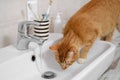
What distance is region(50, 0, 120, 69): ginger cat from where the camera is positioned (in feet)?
2.80

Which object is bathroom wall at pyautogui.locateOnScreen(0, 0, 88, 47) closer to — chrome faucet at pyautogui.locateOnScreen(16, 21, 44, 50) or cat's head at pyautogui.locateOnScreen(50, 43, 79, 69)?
chrome faucet at pyautogui.locateOnScreen(16, 21, 44, 50)

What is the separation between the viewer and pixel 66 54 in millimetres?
837

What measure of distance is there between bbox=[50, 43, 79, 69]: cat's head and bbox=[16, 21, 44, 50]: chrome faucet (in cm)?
9

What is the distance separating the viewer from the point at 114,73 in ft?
3.00

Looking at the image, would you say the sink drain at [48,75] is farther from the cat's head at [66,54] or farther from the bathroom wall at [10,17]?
the bathroom wall at [10,17]

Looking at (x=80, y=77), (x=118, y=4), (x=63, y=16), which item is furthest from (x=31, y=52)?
(x=118, y=4)

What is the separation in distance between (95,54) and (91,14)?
21 centimetres

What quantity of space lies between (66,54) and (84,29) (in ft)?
0.56

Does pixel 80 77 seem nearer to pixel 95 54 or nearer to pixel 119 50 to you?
pixel 95 54

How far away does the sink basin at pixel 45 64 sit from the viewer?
2.51ft

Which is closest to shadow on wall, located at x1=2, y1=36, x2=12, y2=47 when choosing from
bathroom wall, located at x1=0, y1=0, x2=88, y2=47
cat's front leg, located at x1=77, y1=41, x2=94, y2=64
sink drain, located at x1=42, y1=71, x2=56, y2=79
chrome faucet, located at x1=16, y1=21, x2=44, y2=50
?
bathroom wall, located at x1=0, y1=0, x2=88, y2=47

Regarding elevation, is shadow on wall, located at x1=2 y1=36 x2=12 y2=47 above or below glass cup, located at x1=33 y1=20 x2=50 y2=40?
below

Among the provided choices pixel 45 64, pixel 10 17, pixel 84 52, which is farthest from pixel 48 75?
pixel 10 17

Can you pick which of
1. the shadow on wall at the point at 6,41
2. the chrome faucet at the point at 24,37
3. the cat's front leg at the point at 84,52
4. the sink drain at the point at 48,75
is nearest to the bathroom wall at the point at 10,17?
the shadow on wall at the point at 6,41
